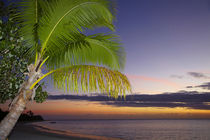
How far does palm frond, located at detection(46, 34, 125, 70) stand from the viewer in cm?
589

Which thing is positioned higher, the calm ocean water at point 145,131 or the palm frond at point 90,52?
the palm frond at point 90,52

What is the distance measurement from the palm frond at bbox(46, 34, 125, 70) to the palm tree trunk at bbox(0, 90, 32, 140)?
1539 millimetres

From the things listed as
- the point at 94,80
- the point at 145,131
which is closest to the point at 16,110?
the point at 94,80

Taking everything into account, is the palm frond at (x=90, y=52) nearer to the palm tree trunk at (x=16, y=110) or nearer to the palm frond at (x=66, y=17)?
the palm frond at (x=66, y=17)

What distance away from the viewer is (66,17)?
17.1ft

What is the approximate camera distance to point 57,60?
20.1 ft

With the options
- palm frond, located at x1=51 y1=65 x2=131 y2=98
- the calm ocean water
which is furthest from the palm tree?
the calm ocean water

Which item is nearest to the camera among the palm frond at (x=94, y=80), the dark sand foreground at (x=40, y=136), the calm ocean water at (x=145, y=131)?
the palm frond at (x=94, y=80)

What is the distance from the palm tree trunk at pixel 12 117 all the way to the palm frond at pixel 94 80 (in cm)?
99

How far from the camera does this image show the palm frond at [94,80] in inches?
178

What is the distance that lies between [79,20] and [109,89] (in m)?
2.09

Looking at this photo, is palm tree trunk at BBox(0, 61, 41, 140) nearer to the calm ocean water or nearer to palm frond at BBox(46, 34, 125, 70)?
palm frond at BBox(46, 34, 125, 70)

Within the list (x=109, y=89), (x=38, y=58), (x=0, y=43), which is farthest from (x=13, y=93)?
(x=109, y=89)

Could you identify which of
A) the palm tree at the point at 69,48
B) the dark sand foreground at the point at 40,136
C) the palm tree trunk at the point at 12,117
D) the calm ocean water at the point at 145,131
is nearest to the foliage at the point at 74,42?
the palm tree at the point at 69,48
